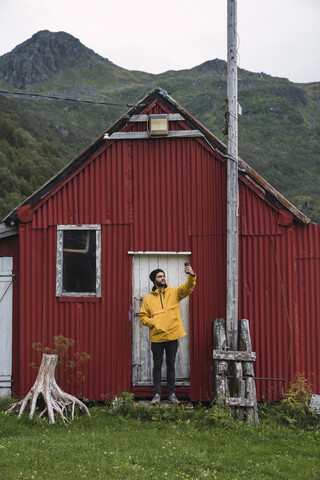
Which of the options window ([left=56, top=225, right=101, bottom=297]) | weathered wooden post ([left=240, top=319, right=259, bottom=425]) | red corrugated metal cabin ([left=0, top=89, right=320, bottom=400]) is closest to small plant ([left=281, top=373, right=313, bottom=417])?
red corrugated metal cabin ([left=0, top=89, right=320, bottom=400])

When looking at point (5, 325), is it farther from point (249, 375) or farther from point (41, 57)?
point (41, 57)

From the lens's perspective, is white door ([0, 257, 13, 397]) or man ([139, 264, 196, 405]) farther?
white door ([0, 257, 13, 397])

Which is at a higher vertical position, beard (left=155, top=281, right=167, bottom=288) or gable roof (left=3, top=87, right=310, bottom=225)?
gable roof (left=3, top=87, right=310, bottom=225)

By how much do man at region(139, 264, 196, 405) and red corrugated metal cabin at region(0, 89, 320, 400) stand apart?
2.21 ft

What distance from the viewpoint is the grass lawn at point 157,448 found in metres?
5.25

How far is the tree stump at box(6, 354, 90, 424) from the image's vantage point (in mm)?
7026

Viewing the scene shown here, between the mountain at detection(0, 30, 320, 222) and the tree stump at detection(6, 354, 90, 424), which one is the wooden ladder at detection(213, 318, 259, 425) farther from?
the mountain at detection(0, 30, 320, 222)

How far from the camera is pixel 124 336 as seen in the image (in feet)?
27.0

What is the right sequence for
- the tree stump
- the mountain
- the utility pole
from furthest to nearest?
1. the mountain
2. the utility pole
3. the tree stump

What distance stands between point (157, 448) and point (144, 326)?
104 inches

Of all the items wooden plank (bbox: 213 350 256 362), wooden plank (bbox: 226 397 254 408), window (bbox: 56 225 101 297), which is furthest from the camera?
window (bbox: 56 225 101 297)

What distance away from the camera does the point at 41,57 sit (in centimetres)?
13725

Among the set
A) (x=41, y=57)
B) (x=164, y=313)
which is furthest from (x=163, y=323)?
(x=41, y=57)

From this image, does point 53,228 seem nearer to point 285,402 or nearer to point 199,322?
point 199,322
